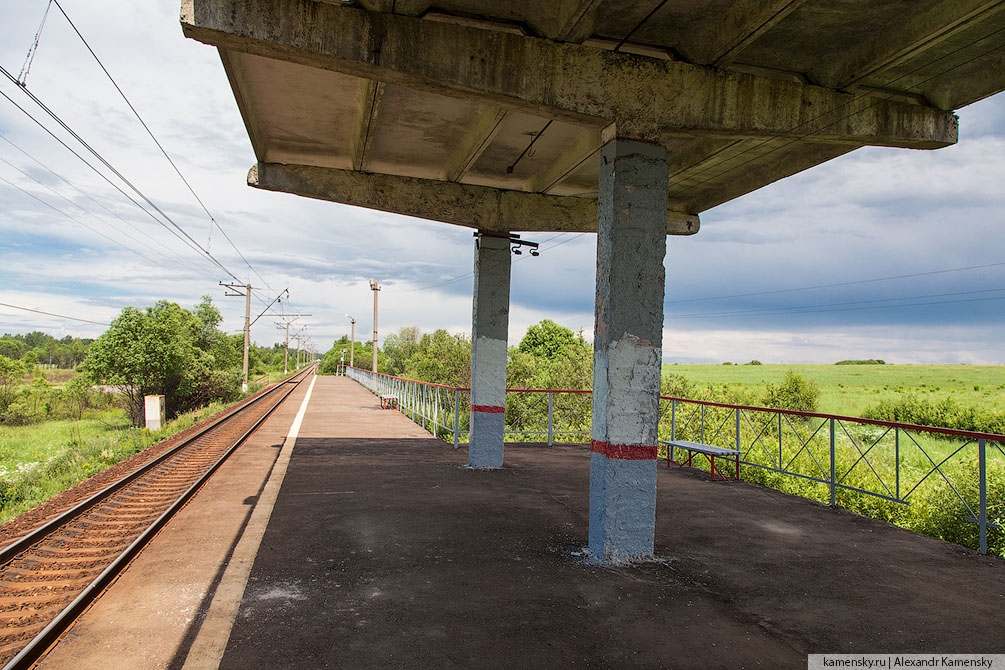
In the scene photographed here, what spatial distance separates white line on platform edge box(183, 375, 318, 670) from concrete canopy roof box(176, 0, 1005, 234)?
4.26 meters

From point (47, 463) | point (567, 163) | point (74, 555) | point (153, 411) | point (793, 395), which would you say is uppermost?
point (567, 163)

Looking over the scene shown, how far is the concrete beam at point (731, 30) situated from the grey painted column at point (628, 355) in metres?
1.10

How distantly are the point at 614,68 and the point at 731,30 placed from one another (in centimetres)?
106

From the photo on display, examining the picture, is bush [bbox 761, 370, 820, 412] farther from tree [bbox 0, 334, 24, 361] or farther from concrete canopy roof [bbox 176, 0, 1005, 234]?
tree [bbox 0, 334, 24, 361]

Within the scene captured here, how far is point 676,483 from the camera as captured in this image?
8867 mm

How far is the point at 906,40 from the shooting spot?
534cm

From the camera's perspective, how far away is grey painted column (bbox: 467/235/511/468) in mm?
9367

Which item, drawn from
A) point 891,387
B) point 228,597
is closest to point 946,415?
point 891,387

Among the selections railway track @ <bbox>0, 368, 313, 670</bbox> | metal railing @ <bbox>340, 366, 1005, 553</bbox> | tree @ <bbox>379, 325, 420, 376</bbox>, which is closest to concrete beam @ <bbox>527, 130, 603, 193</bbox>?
metal railing @ <bbox>340, 366, 1005, 553</bbox>

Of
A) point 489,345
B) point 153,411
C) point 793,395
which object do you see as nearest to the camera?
point 489,345

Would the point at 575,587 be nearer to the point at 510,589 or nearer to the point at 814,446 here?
the point at 510,589

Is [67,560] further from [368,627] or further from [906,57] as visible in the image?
[906,57]

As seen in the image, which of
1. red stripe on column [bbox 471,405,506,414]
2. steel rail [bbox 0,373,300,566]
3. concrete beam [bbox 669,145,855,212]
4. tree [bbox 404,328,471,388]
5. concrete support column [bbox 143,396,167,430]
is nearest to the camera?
steel rail [bbox 0,373,300,566]

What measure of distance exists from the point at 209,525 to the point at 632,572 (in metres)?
4.42
